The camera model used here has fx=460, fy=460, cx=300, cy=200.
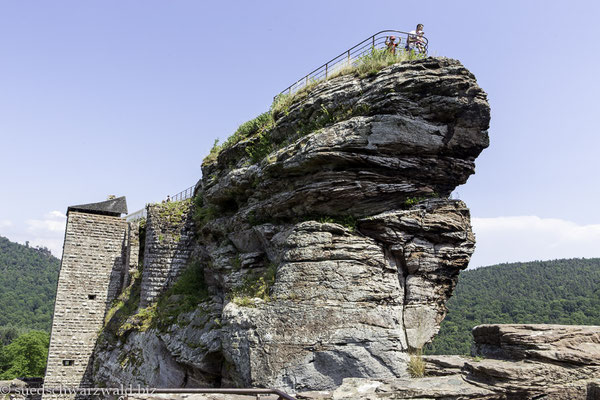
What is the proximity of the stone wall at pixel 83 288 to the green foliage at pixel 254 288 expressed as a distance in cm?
1431

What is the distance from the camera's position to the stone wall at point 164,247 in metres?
23.0

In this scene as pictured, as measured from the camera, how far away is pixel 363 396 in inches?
368

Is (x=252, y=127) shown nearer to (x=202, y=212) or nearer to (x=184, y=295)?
(x=202, y=212)

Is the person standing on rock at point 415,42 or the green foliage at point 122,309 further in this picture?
the green foliage at point 122,309

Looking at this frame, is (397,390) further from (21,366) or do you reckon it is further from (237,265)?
(21,366)

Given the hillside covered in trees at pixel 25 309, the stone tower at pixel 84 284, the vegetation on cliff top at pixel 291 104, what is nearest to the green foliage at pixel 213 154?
the vegetation on cliff top at pixel 291 104

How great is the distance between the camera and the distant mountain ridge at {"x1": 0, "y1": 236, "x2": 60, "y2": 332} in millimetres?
110562

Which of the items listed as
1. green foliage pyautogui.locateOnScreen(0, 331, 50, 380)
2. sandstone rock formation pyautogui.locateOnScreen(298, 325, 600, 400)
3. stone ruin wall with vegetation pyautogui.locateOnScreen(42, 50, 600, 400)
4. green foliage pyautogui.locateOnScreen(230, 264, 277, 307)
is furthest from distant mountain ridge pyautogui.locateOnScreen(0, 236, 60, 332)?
sandstone rock formation pyautogui.locateOnScreen(298, 325, 600, 400)

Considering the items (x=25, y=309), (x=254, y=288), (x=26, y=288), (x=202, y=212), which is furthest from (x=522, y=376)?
(x=26, y=288)

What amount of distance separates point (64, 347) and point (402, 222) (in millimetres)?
20700

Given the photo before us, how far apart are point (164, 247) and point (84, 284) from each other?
649 cm

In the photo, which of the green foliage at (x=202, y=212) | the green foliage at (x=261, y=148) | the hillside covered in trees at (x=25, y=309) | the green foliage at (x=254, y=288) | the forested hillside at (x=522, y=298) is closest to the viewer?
the green foliage at (x=254, y=288)

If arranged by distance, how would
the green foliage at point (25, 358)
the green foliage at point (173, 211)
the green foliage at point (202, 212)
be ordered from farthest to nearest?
the green foliage at point (25, 358)
the green foliage at point (173, 211)
the green foliage at point (202, 212)

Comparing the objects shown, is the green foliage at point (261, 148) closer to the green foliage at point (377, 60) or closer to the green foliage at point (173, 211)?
the green foliage at point (377, 60)
